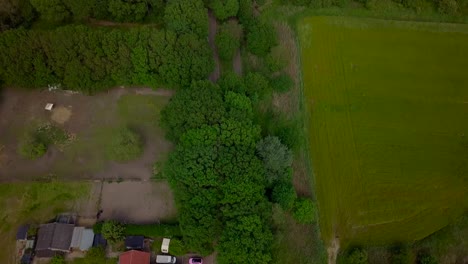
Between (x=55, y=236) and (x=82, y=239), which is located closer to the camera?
(x=55, y=236)

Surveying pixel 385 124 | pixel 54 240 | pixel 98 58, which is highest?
pixel 98 58

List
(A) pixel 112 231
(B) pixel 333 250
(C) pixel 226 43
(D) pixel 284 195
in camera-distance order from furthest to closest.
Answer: (C) pixel 226 43
(B) pixel 333 250
(D) pixel 284 195
(A) pixel 112 231

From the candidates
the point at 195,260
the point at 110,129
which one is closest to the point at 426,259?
the point at 195,260

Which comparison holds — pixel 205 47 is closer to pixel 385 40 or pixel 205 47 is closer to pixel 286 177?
pixel 286 177

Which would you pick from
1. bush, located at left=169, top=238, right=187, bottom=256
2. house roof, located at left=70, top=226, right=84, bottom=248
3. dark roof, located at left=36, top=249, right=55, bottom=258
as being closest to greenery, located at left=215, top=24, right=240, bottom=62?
bush, located at left=169, top=238, right=187, bottom=256

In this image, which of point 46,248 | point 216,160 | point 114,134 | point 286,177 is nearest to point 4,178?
point 46,248

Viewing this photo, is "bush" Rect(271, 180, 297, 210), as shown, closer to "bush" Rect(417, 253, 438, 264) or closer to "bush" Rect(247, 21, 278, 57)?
"bush" Rect(417, 253, 438, 264)

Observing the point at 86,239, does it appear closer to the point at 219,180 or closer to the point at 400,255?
the point at 219,180

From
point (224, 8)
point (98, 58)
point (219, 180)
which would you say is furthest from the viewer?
point (224, 8)
